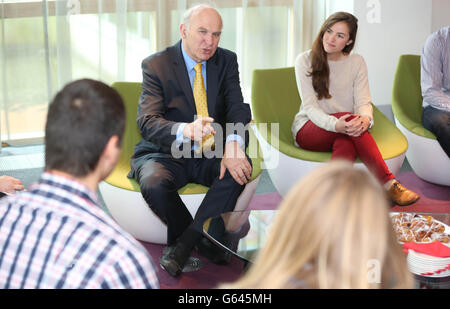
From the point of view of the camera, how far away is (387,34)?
16.0 ft

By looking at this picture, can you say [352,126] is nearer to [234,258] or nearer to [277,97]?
[277,97]

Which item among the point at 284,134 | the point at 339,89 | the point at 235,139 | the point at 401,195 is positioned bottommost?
the point at 401,195

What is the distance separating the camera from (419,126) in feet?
13.0

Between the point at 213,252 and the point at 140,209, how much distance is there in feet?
1.40

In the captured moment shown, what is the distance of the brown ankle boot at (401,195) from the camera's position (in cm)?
334

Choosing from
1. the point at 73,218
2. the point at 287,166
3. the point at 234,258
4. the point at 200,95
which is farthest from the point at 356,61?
the point at 73,218

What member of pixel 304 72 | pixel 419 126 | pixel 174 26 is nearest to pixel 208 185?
pixel 304 72

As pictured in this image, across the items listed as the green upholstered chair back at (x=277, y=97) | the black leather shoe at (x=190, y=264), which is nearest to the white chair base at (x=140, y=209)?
the black leather shoe at (x=190, y=264)

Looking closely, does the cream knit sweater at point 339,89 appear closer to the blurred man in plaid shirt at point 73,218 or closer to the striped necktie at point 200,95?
the striped necktie at point 200,95

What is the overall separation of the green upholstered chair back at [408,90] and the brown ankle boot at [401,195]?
0.87 meters

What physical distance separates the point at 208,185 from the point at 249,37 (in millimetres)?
2134

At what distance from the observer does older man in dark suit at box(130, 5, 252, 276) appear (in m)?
2.89

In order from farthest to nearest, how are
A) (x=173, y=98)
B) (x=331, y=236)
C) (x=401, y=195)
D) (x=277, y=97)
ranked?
(x=277, y=97)
(x=401, y=195)
(x=173, y=98)
(x=331, y=236)

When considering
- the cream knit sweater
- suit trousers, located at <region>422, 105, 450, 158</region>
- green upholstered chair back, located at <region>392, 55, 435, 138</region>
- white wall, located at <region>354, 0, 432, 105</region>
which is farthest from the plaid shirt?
white wall, located at <region>354, 0, 432, 105</region>
